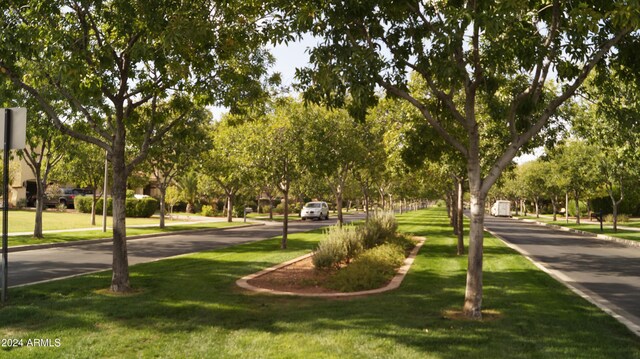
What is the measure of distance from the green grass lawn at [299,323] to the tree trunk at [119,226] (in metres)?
0.34

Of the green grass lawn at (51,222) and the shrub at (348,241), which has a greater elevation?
the shrub at (348,241)

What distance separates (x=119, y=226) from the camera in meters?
9.20

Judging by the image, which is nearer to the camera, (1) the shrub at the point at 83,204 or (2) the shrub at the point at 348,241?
(2) the shrub at the point at 348,241

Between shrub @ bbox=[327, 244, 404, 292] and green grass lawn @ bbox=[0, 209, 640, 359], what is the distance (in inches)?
23.9

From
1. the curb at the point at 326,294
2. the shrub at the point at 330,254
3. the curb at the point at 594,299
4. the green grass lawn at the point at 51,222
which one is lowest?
the curb at the point at 594,299

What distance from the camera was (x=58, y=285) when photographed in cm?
948

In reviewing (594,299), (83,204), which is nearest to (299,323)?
(594,299)

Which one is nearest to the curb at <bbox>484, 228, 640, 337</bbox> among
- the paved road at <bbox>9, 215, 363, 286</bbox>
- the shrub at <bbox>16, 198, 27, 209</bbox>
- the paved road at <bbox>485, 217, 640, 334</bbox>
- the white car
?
the paved road at <bbox>485, 217, 640, 334</bbox>

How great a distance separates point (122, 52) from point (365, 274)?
21.5 ft

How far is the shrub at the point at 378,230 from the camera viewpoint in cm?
1518

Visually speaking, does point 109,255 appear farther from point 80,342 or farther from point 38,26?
point 80,342

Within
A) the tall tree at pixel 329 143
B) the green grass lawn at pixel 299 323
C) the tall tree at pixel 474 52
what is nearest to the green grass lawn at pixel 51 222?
the tall tree at pixel 329 143

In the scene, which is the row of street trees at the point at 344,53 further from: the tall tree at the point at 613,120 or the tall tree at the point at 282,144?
the tall tree at the point at 282,144

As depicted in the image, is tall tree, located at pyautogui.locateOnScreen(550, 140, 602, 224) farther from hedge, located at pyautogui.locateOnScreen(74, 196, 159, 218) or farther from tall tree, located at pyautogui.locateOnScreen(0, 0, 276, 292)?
hedge, located at pyautogui.locateOnScreen(74, 196, 159, 218)
